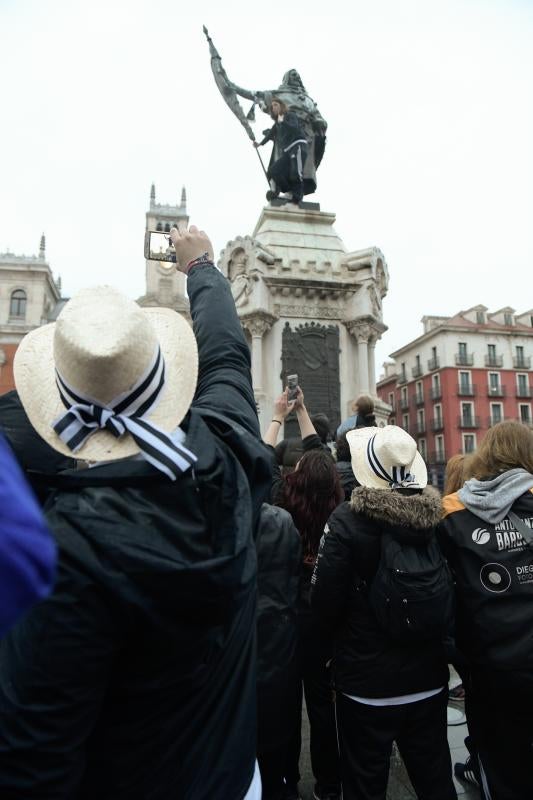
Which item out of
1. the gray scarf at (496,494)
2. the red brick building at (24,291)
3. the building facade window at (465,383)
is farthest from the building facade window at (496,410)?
the gray scarf at (496,494)

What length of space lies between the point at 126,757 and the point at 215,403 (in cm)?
82

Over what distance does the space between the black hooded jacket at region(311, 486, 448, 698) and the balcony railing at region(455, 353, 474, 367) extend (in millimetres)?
46028

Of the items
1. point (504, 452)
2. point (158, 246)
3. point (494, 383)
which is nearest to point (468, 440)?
point (494, 383)

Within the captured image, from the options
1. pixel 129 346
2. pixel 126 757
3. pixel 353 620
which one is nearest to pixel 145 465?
pixel 129 346

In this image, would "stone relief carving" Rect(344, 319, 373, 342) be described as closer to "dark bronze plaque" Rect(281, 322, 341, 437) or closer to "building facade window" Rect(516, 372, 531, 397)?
"dark bronze plaque" Rect(281, 322, 341, 437)

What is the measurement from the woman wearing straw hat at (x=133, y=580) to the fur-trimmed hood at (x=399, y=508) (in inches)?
42.5

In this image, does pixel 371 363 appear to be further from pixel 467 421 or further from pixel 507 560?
pixel 467 421

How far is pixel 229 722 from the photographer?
1.36m

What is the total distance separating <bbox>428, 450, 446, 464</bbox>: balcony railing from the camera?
4421 cm

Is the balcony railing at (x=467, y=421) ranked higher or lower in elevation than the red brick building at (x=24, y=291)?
lower

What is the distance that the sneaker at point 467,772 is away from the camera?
306cm

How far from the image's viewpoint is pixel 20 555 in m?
0.62

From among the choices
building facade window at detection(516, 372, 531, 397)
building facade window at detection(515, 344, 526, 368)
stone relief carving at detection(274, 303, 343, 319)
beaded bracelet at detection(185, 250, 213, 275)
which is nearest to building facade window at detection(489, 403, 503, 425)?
building facade window at detection(516, 372, 531, 397)

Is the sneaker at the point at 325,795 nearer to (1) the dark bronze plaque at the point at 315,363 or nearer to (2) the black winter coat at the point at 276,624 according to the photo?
(2) the black winter coat at the point at 276,624
